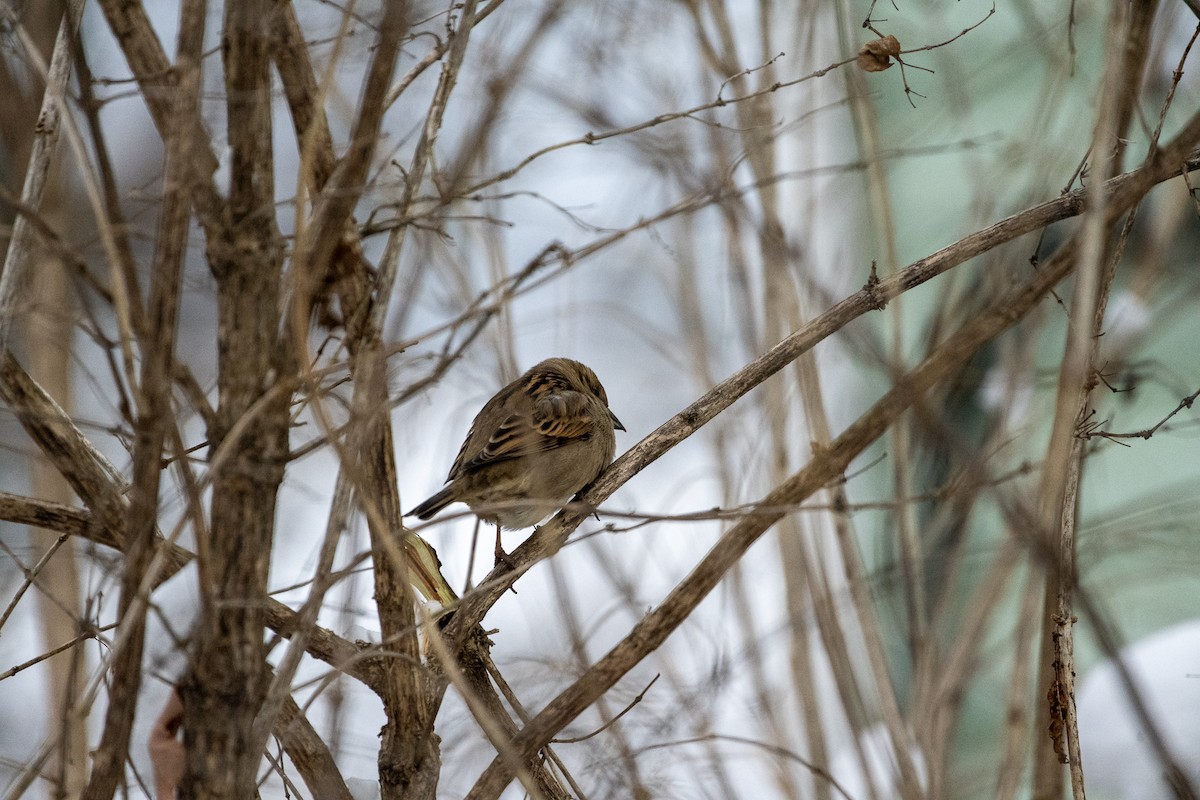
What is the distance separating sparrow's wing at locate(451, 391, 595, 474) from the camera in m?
4.08

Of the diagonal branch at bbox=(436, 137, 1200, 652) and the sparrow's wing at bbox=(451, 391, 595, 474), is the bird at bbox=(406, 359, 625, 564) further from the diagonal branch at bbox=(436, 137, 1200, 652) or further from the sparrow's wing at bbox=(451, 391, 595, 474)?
the diagonal branch at bbox=(436, 137, 1200, 652)

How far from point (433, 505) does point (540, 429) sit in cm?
48

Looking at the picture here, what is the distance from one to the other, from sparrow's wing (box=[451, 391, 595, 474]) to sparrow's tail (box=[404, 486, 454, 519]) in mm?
174

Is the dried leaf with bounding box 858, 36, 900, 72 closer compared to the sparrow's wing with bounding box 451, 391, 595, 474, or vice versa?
the dried leaf with bounding box 858, 36, 900, 72

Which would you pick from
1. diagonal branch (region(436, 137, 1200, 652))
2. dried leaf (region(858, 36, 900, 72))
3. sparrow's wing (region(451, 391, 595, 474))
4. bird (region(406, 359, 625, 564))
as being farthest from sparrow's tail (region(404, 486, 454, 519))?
dried leaf (region(858, 36, 900, 72))

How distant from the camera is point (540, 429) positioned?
406 cm

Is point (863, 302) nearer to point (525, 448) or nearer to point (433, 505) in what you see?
point (525, 448)

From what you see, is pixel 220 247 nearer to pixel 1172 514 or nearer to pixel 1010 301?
pixel 1010 301

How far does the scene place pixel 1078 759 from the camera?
6.32 ft

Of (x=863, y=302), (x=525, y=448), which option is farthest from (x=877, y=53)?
(x=525, y=448)

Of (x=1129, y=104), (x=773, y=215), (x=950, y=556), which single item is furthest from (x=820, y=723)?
(x=1129, y=104)

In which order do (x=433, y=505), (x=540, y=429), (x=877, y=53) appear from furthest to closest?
(x=540, y=429) → (x=433, y=505) → (x=877, y=53)

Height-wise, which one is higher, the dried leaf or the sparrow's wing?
the sparrow's wing

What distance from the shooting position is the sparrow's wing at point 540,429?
4078 millimetres
